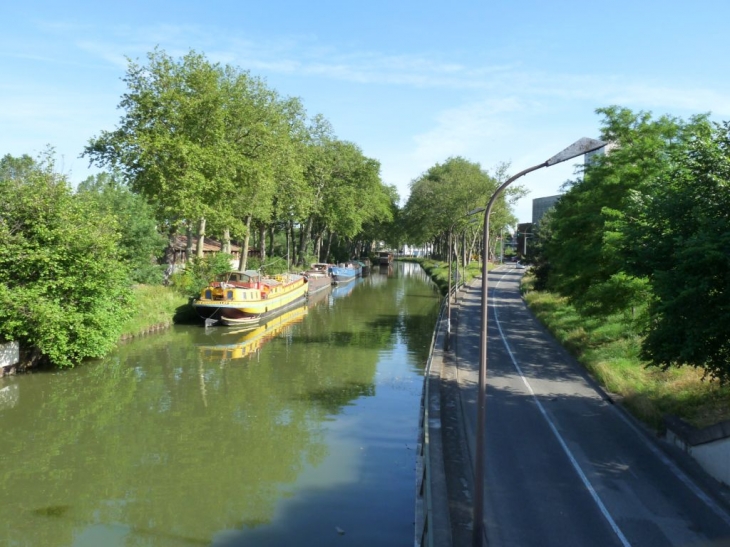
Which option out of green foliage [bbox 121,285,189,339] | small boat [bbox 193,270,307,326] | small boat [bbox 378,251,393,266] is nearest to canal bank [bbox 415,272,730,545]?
green foliage [bbox 121,285,189,339]

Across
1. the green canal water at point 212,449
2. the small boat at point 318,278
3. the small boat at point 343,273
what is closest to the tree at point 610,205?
the green canal water at point 212,449

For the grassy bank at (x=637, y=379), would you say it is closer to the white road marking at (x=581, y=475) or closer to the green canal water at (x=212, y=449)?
the white road marking at (x=581, y=475)

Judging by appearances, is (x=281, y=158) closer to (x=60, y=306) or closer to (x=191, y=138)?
(x=191, y=138)

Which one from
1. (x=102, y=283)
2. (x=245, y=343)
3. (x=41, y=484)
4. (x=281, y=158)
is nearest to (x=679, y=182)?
(x=41, y=484)

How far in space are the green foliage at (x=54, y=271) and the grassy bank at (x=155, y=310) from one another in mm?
7480

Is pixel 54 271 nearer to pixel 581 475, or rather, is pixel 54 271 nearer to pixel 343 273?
pixel 581 475

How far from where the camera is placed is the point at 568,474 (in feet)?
46.3

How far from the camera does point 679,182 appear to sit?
17500mm

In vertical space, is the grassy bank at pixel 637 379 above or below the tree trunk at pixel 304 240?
below

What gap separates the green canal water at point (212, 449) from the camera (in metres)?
12.9

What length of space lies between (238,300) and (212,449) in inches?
866

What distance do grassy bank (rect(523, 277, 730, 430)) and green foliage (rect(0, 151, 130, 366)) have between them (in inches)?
767

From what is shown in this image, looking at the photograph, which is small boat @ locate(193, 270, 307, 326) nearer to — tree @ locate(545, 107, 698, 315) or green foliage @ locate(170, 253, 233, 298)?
green foliage @ locate(170, 253, 233, 298)

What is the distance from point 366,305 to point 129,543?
4248 centimetres
